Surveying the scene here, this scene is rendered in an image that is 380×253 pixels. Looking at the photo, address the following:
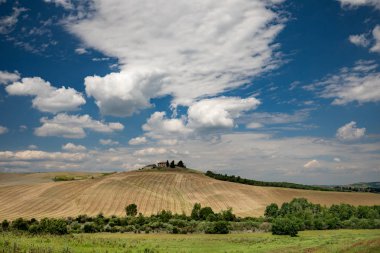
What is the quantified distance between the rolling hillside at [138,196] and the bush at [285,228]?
1553 inches

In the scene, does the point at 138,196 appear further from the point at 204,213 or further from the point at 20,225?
the point at 20,225

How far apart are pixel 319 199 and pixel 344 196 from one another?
17.4 m

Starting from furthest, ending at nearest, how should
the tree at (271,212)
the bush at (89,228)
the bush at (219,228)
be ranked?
the tree at (271,212) < the bush at (89,228) < the bush at (219,228)

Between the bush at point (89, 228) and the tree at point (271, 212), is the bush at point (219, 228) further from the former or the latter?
the tree at point (271, 212)

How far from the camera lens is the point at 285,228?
246 ft

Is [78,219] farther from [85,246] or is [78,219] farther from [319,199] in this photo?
[319,199]

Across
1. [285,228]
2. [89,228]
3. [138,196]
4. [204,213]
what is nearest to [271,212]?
[204,213]

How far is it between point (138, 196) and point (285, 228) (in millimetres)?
68957

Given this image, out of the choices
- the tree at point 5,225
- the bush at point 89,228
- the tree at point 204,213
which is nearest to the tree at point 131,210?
the tree at point 204,213

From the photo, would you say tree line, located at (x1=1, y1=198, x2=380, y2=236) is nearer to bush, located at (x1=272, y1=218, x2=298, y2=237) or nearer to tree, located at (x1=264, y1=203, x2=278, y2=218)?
bush, located at (x1=272, y1=218, x2=298, y2=237)

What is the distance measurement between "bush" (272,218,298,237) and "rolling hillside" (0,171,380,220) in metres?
39.5

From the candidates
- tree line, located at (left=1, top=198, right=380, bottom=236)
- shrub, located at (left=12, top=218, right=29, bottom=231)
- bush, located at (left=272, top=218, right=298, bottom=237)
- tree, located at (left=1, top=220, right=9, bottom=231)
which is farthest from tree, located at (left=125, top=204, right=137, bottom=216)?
bush, located at (left=272, top=218, right=298, bottom=237)

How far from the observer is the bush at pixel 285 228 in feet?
242

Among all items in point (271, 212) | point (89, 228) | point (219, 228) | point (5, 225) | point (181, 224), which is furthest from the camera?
point (271, 212)
